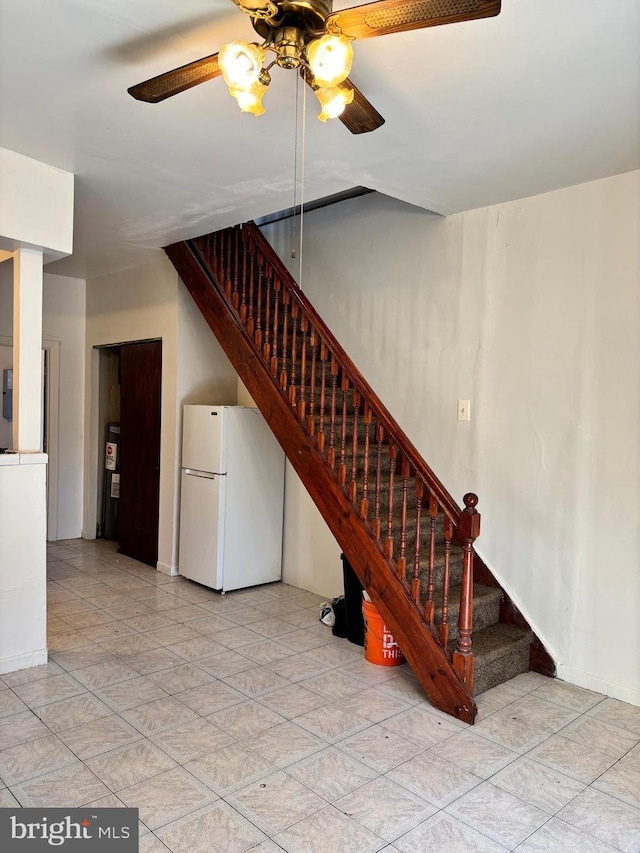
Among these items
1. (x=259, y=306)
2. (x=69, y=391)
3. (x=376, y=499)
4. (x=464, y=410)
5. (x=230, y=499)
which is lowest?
(x=230, y=499)

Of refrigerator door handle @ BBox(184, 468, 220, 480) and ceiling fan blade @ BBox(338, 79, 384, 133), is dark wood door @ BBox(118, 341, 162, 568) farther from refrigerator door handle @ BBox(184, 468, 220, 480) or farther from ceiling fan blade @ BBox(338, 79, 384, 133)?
ceiling fan blade @ BBox(338, 79, 384, 133)

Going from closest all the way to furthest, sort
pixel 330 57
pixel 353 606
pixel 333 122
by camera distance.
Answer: pixel 330 57 < pixel 333 122 < pixel 353 606

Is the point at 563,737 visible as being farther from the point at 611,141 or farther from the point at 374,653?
the point at 611,141

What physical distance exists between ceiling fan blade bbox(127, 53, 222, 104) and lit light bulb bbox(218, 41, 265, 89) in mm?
78

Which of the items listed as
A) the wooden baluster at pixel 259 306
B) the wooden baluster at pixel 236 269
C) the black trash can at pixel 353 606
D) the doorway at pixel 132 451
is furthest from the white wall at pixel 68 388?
the black trash can at pixel 353 606

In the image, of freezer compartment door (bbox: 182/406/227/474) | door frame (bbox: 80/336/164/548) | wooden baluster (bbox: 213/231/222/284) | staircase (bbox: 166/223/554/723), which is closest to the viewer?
staircase (bbox: 166/223/554/723)

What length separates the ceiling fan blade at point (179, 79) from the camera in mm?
1742

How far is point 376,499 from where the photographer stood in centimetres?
323

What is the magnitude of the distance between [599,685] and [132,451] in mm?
4170

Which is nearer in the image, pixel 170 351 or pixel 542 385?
pixel 542 385

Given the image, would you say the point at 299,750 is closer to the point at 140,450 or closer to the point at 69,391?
the point at 140,450

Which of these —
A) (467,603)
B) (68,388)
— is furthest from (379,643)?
(68,388)

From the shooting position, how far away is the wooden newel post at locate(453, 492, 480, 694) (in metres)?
2.85

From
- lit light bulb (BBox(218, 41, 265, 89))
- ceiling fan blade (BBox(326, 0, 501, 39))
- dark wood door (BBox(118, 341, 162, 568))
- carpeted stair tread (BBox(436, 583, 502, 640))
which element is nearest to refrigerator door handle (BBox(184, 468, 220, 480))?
dark wood door (BBox(118, 341, 162, 568))
